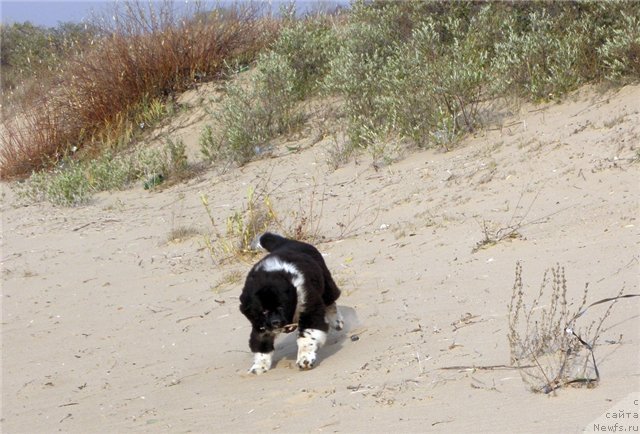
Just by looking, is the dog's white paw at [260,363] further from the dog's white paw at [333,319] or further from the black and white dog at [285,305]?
the dog's white paw at [333,319]

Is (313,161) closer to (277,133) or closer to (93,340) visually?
(277,133)

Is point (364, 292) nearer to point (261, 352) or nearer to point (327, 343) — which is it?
point (327, 343)

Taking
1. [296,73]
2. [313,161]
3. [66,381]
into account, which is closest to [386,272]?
[66,381]

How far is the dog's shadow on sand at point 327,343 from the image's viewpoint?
6.22 meters

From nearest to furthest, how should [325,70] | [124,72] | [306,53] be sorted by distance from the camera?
[325,70] → [306,53] → [124,72]

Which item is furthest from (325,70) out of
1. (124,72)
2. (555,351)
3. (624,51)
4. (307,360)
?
(555,351)

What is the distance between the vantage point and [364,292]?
7.18 meters

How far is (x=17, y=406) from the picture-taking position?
6281 millimetres

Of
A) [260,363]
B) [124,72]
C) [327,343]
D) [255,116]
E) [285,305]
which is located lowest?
[327,343]

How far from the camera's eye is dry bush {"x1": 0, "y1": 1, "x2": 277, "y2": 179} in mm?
15039

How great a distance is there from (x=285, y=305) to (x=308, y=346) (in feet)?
0.99

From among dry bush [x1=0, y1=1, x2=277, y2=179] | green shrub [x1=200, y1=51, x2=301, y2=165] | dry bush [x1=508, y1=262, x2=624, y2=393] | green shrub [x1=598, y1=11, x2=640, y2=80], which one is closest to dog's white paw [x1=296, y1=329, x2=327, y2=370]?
dry bush [x1=508, y1=262, x2=624, y2=393]

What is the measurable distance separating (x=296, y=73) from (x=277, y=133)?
5.11 ft

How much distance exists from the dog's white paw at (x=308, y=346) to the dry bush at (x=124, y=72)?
9.56 m
